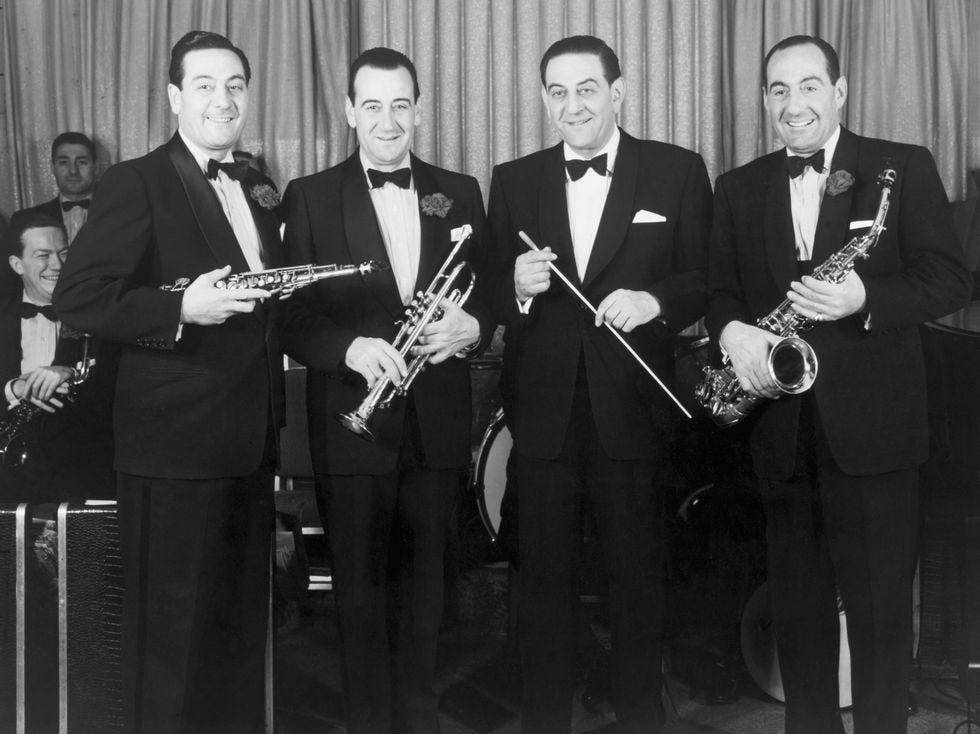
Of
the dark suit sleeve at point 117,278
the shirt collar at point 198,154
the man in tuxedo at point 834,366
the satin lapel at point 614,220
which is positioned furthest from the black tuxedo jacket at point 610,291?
the dark suit sleeve at point 117,278

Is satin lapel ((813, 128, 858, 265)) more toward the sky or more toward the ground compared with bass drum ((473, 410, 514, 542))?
more toward the sky

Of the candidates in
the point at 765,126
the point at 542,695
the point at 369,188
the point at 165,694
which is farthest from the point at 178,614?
the point at 765,126

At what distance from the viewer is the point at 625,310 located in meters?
2.90

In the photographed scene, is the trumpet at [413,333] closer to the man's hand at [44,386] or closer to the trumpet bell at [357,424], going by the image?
the trumpet bell at [357,424]

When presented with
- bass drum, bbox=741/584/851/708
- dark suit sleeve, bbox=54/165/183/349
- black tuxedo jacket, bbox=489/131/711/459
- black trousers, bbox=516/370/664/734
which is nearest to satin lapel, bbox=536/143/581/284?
black tuxedo jacket, bbox=489/131/711/459

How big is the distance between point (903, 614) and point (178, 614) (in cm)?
206

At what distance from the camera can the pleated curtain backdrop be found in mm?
4719

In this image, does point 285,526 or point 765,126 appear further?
point 765,126

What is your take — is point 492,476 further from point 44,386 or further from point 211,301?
point 44,386

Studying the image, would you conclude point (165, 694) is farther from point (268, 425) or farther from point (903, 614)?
point (903, 614)

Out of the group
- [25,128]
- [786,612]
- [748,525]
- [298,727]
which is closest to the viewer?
[786,612]

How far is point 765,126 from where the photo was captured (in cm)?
501

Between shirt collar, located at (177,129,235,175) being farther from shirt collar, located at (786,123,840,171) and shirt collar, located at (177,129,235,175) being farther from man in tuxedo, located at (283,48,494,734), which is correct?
shirt collar, located at (786,123,840,171)

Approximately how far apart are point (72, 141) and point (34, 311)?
2.85 feet
